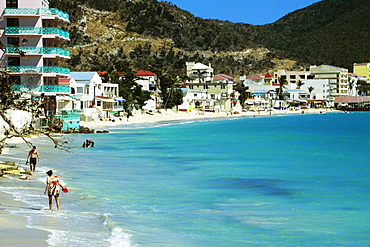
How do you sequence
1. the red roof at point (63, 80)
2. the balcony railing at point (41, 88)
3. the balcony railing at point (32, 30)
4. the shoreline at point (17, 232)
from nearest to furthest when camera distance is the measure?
the shoreline at point (17, 232) < the balcony railing at point (41, 88) < the balcony railing at point (32, 30) < the red roof at point (63, 80)

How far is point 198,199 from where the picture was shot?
22.8m

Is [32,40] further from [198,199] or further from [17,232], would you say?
[17,232]

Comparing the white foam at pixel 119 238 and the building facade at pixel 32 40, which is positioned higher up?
the building facade at pixel 32 40

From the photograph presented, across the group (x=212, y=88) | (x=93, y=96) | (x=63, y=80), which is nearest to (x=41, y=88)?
(x=63, y=80)

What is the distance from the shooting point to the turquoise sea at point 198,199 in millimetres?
16547

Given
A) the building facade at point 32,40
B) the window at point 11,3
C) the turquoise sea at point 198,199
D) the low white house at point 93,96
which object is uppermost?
the window at point 11,3

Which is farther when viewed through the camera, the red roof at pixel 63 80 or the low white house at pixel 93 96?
the low white house at pixel 93 96

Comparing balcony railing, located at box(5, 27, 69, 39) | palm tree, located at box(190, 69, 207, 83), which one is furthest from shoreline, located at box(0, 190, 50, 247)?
palm tree, located at box(190, 69, 207, 83)

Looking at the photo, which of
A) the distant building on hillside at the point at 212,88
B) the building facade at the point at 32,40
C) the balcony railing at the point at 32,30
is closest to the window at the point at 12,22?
the building facade at the point at 32,40

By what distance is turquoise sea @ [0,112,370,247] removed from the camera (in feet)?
54.3

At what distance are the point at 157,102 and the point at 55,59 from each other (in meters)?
58.1

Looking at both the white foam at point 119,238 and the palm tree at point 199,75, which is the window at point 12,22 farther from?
the palm tree at point 199,75

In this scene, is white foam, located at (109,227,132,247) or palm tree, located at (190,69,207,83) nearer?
white foam, located at (109,227,132,247)

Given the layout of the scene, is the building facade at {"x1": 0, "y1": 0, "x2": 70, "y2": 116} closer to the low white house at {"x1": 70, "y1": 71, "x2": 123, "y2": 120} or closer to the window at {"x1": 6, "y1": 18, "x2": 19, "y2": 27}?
the window at {"x1": 6, "y1": 18, "x2": 19, "y2": 27}
